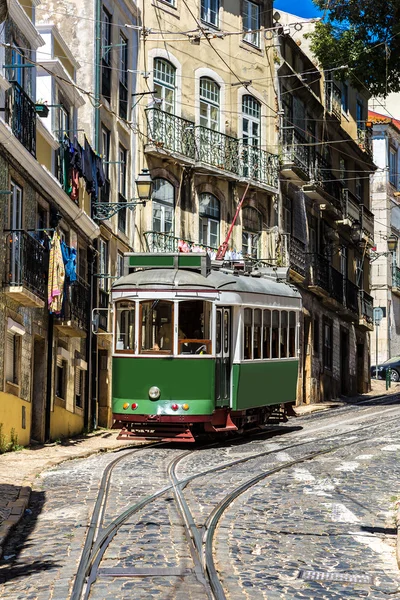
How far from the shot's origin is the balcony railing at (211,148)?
3147 cm

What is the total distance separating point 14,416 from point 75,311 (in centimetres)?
436

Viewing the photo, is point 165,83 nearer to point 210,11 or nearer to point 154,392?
point 210,11

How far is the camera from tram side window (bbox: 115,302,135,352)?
65.4ft

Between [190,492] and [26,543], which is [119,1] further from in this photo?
[26,543]

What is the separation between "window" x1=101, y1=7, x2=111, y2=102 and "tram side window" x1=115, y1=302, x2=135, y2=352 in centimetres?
978

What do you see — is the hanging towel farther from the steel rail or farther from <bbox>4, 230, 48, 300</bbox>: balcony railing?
Answer: the steel rail

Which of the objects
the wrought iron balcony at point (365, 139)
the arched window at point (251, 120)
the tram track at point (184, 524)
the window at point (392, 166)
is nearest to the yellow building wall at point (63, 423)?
the tram track at point (184, 524)

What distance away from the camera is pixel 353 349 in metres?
44.7

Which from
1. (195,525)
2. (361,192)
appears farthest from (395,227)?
(195,525)

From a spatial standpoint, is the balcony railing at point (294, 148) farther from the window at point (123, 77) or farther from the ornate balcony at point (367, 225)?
the ornate balcony at point (367, 225)

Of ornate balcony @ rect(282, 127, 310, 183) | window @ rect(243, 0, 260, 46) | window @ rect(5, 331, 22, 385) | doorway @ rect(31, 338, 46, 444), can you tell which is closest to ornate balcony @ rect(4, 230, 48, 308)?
window @ rect(5, 331, 22, 385)

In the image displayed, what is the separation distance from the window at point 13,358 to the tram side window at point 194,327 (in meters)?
3.20

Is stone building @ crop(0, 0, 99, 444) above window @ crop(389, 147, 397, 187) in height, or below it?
below

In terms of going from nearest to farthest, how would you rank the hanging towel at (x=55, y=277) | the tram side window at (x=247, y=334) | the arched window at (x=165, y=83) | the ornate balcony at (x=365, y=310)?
the tram side window at (x=247, y=334) → the hanging towel at (x=55, y=277) → the arched window at (x=165, y=83) → the ornate balcony at (x=365, y=310)
